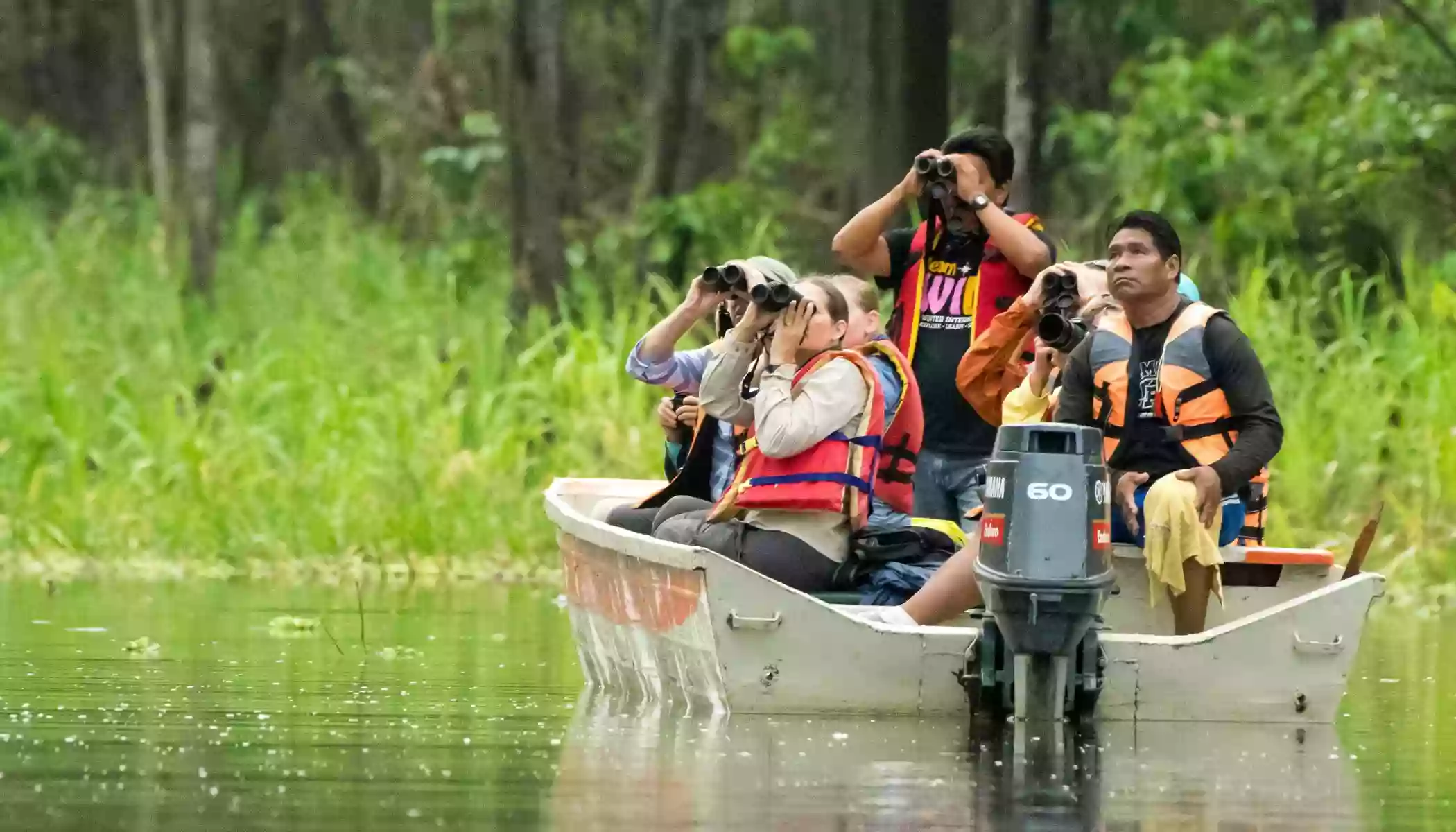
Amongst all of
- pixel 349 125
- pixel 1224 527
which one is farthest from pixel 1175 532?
pixel 349 125

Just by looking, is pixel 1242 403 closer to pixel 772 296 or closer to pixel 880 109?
pixel 772 296

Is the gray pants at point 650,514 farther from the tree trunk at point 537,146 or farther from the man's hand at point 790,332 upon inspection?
the tree trunk at point 537,146

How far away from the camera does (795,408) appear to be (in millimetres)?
7922

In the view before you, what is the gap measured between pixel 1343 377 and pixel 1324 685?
257 inches

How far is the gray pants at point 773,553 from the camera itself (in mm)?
8109

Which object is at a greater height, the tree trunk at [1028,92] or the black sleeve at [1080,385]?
the tree trunk at [1028,92]

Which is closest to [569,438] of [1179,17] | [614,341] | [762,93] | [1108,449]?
[614,341]

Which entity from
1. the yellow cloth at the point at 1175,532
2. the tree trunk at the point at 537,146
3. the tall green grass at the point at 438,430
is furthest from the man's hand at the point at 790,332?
the tree trunk at the point at 537,146

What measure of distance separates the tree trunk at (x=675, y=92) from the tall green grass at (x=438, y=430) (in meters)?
2.53

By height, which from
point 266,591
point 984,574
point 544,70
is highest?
point 544,70

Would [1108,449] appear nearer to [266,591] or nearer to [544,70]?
[266,591]

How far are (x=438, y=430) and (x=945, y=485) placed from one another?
239 inches

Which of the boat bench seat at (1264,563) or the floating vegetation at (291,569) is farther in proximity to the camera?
the floating vegetation at (291,569)

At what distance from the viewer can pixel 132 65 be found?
2678 centimetres
